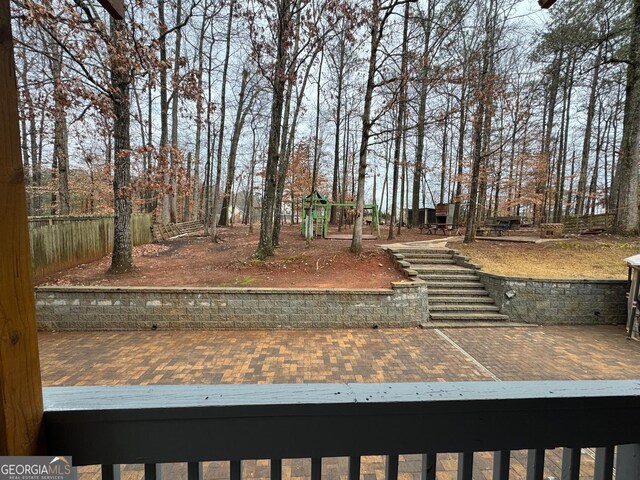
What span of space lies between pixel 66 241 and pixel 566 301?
11.3 metres

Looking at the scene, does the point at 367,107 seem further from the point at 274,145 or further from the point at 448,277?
the point at 448,277

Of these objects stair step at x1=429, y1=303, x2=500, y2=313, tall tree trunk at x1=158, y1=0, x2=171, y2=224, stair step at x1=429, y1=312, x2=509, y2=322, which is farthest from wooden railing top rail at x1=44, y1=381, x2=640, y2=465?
tall tree trunk at x1=158, y1=0, x2=171, y2=224

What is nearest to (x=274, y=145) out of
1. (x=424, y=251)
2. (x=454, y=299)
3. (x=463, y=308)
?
(x=424, y=251)

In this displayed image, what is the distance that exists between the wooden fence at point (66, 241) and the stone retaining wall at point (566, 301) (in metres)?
9.40

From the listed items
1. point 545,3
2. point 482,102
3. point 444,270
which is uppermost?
point 482,102

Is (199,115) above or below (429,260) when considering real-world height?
above

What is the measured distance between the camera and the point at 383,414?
2.68 ft

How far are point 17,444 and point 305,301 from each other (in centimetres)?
517

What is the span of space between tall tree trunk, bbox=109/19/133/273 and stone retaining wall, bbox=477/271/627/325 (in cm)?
837

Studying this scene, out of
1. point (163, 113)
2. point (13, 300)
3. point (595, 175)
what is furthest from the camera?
point (595, 175)

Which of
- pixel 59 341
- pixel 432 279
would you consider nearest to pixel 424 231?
pixel 432 279

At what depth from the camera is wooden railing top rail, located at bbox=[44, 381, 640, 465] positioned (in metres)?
0.75

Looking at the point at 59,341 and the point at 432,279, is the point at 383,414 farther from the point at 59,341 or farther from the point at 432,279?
the point at 432,279

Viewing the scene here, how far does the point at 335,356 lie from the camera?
448 cm
